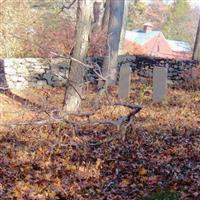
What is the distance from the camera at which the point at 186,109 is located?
42.8ft

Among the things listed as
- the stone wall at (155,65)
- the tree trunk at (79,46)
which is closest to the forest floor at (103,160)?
the tree trunk at (79,46)

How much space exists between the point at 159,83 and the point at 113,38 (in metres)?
4.88

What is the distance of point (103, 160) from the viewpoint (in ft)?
26.8

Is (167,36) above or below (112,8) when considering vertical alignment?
below

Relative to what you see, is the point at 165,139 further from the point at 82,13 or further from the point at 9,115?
the point at 9,115

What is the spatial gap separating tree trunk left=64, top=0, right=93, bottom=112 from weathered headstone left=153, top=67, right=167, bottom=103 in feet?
9.39

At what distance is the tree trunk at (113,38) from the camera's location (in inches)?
692

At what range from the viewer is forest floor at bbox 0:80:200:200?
6812mm

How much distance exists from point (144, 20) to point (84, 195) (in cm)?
7224

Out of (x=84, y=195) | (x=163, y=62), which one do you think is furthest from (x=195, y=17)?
(x=84, y=195)

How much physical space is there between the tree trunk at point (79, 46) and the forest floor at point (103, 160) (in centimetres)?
79

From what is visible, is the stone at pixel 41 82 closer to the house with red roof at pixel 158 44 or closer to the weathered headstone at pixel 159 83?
the weathered headstone at pixel 159 83

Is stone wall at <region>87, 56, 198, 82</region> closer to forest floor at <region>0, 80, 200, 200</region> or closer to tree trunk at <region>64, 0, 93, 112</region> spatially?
tree trunk at <region>64, 0, 93, 112</region>

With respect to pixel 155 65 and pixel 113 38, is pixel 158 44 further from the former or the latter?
pixel 113 38
